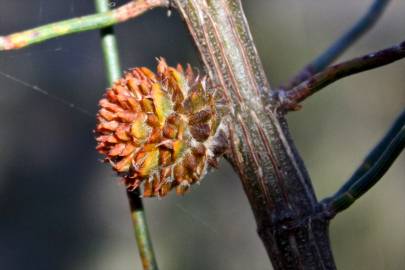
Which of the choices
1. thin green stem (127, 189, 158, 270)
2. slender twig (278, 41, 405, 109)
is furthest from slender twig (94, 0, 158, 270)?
slender twig (278, 41, 405, 109)

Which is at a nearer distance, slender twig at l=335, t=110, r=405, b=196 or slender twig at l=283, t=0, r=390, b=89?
slender twig at l=335, t=110, r=405, b=196

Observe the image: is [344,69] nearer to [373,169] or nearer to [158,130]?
[373,169]

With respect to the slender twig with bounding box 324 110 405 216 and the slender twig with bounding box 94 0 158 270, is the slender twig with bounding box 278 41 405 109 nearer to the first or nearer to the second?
the slender twig with bounding box 324 110 405 216

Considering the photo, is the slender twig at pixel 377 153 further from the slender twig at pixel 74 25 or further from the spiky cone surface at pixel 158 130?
the slender twig at pixel 74 25

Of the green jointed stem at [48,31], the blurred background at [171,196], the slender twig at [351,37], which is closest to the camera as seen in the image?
the green jointed stem at [48,31]

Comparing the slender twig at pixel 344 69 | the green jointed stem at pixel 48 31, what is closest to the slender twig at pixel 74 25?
the green jointed stem at pixel 48 31

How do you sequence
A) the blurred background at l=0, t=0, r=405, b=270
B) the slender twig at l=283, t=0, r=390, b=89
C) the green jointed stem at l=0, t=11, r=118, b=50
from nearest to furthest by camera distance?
the green jointed stem at l=0, t=11, r=118, b=50, the slender twig at l=283, t=0, r=390, b=89, the blurred background at l=0, t=0, r=405, b=270
